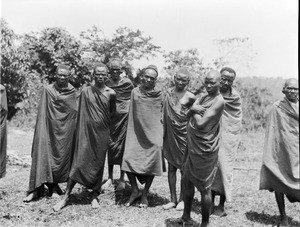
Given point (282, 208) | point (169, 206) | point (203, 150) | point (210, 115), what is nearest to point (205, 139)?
Answer: point (203, 150)

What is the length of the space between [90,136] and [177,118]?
4.28 feet

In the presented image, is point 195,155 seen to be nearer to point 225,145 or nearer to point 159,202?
point 225,145

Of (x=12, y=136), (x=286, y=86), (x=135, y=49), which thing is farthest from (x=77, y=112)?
(x=135, y=49)

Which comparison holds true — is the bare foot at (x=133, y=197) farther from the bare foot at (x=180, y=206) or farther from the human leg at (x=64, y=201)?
the human leg at (x=64, y=201)

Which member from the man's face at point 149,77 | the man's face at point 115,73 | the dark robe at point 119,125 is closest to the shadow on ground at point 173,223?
the dark robe at point 119,125

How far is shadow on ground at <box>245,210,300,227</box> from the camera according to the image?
19.3 feet

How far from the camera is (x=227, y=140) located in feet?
20.0

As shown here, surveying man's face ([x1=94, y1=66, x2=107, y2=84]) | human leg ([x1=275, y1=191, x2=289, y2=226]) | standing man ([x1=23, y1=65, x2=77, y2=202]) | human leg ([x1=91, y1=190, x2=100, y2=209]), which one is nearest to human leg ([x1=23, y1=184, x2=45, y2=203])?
standing man ([x1=23, y1=65, x2=77, y2=202])

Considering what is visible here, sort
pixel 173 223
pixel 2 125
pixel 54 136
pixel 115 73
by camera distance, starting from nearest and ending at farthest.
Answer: pixel 173 223 → pixel 2 125 → pixel 54 136 → pixel 115 73

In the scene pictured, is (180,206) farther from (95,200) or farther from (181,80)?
(181,80)

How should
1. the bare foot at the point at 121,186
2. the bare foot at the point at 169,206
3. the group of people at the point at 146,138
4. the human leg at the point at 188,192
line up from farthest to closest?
1. the bare foot at the point at 121,186
2. the bare foot at the point at 169,206
3. the group of people at the point at 146,138
4. the human leg at the point at 188,192

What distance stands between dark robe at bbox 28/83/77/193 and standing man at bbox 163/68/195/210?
150cm

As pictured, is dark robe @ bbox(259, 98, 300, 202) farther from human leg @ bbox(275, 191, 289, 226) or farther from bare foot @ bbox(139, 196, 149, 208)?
bare foot @ bbox(139, 196, 149, 208)

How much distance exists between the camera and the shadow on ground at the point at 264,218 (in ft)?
19.3
